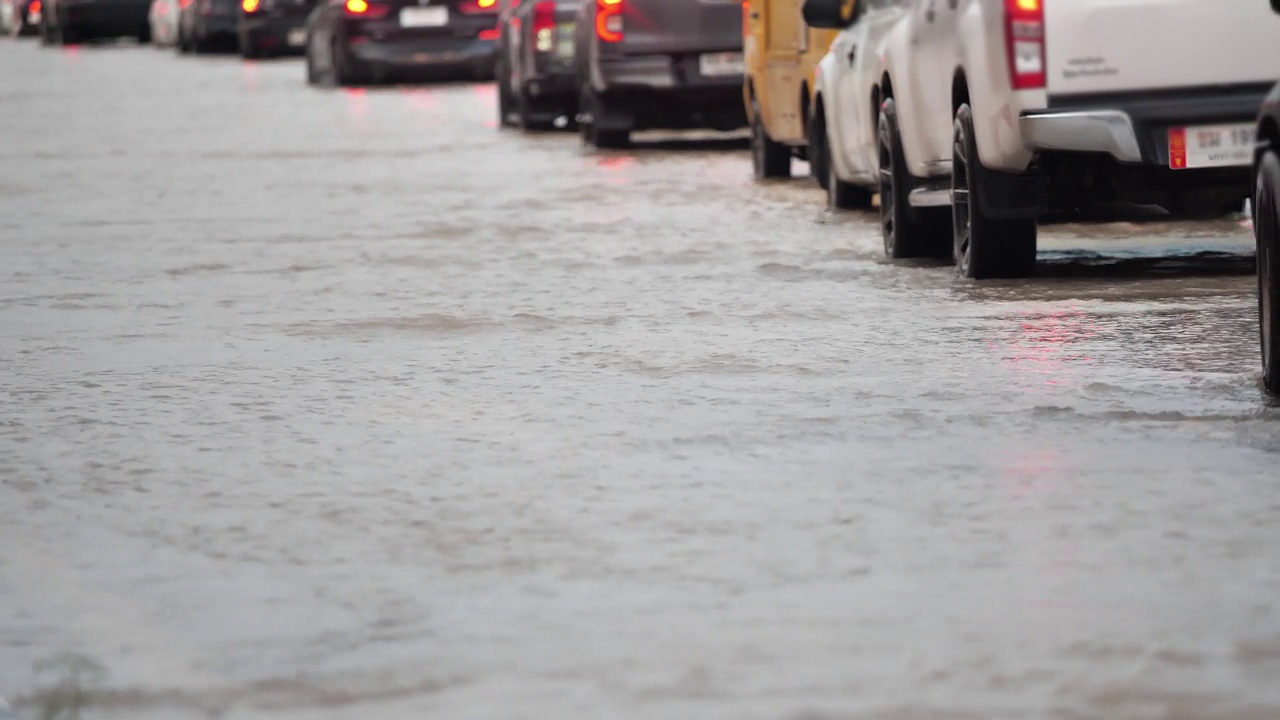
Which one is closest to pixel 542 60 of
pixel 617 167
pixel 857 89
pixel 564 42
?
pixel 564 42

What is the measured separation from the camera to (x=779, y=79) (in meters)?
18.7

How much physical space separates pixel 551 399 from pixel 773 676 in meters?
3.78

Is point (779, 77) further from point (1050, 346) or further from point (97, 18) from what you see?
point (97, 18)

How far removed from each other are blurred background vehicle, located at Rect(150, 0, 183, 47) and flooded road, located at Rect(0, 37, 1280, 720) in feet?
145

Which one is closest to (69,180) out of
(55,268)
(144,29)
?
(55,268)

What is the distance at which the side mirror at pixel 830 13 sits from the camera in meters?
14.6

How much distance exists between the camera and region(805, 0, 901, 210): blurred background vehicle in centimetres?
1420

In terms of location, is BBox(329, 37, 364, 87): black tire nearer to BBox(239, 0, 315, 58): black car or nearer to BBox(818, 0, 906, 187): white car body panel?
BBox(239, 0, 315, 58): black car

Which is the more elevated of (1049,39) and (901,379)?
(1049,39)

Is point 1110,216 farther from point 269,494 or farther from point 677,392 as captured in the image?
point 269,494

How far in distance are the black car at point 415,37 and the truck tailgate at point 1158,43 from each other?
23.6 metres

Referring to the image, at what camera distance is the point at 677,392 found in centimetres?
883

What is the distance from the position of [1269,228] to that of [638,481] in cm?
208

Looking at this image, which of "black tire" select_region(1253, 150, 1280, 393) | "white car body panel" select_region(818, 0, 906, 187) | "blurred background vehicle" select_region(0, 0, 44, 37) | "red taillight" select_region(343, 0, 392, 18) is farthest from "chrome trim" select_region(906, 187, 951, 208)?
"blurred background vehicle" select_region(0, 0, 44, 37)
